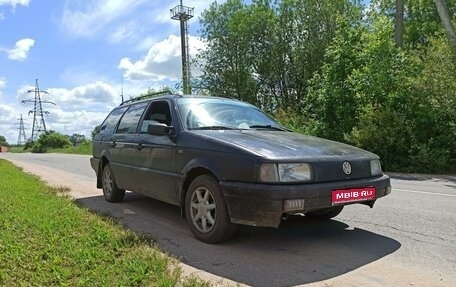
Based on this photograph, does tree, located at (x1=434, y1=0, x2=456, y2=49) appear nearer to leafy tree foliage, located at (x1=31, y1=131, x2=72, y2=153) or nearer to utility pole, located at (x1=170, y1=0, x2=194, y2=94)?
utility pole, located at (x1=170, y1=0, x2=194, y2=94)

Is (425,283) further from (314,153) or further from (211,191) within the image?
(211,191)

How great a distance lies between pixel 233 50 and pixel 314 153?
3200 centimetres

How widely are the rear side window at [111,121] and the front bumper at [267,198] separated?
3741 mm

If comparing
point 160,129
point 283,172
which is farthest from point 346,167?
point 160,129

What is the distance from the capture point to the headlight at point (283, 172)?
4168mm

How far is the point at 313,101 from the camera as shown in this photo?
19.7 meters

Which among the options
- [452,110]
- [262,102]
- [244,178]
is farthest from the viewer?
[262,102]

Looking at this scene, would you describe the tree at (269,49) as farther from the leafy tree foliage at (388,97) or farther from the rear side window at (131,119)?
the rear side window at (131,119)

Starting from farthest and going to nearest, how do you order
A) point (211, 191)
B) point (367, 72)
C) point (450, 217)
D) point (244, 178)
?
point (367, 72) < point (450, 217) < point (211, 191) < point (244, 178)

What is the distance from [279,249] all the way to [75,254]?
6.59 ft

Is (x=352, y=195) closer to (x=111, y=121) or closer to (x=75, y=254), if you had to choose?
(x=75, y=254)

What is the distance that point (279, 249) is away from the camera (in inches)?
182

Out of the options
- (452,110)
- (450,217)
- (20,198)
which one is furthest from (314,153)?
(452,110)

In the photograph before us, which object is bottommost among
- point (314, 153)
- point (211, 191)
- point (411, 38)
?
point (211, 191)
